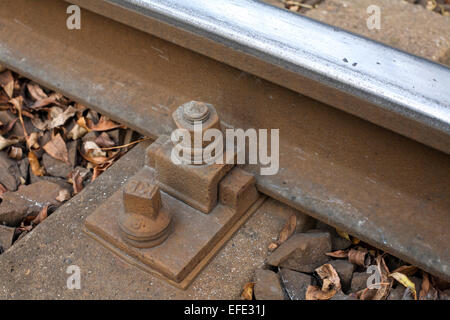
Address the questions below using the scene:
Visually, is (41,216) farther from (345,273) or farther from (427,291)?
(427,291)

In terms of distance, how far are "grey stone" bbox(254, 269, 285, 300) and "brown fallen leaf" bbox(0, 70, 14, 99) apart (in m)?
1.94

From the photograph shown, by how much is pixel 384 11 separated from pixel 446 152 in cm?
204

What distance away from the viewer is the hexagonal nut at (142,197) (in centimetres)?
206

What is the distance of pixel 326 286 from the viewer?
2186 millimetres

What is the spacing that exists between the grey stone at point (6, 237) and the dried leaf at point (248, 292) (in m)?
1.09

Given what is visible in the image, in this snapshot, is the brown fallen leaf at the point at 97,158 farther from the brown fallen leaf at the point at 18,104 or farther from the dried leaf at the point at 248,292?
the dried leaf at the point at 248,292

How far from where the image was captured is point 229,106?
101 inches

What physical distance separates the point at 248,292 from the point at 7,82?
2065 millimetres

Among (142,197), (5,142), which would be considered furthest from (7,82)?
(142,197)

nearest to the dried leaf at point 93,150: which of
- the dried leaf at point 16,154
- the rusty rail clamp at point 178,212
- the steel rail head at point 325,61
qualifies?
the dried leaf at point 16,154

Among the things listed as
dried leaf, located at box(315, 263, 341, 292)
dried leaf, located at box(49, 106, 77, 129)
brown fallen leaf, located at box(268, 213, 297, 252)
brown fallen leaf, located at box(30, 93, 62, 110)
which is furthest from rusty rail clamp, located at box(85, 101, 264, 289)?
brown fallen leaf, located at box(30, 93, 62, 110)

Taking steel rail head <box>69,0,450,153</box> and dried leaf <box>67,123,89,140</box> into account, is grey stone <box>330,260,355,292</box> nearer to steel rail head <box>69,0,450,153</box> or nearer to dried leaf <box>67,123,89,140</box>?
steel rail head <box>69,0,450,153</box>

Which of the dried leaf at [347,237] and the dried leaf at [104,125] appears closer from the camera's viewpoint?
the dried leaf at [347,237]
